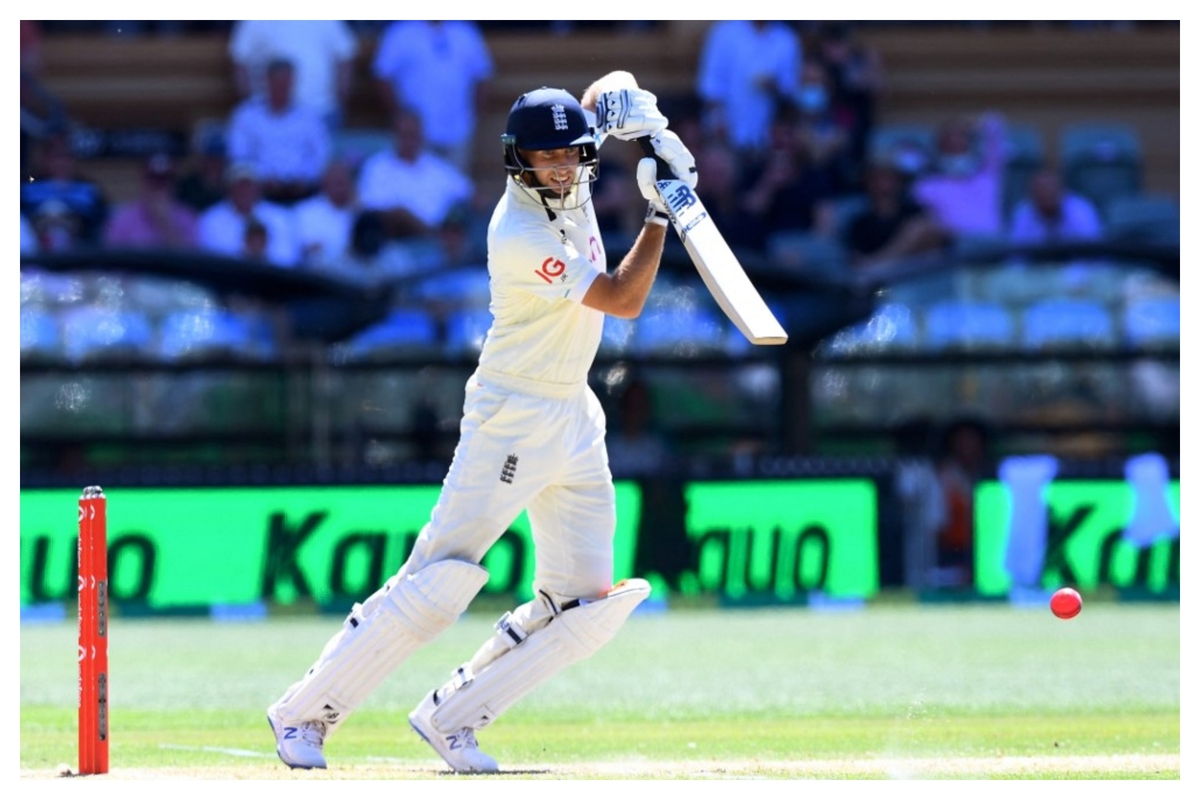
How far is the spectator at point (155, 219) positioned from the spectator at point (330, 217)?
82cm

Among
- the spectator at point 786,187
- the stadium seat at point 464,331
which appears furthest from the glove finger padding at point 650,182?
the spectator at point 786,187

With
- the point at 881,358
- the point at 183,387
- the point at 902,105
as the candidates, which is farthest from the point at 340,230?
the point at 902,105

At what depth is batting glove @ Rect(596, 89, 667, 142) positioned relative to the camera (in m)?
5.76

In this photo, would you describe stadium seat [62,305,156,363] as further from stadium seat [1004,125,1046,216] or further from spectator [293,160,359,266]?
stadium seat [1004,125,1046,216]

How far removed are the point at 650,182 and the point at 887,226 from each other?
9.32 metres

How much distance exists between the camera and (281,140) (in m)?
14.8

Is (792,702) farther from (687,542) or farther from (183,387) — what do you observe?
(183,387)

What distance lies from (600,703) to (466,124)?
7.96m

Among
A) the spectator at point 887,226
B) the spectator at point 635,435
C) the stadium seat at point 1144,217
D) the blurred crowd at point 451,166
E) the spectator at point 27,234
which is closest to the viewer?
the spectator at point 635,435

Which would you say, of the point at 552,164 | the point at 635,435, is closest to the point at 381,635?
the point at 552,164

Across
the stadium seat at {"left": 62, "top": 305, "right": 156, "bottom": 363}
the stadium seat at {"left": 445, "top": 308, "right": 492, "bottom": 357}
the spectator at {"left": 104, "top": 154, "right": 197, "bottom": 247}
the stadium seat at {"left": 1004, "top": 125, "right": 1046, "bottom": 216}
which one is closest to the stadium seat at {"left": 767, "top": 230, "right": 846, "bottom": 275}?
the stadium seat at {"left": 1004, "top": 125, "right": 1046, "bottom": 216}

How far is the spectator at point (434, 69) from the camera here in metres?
15.3

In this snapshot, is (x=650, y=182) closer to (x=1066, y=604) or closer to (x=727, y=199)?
(x=1066, y=604)

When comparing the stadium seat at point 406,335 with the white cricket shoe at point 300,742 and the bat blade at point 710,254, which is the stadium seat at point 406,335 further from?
the bat blade at point 710,254
